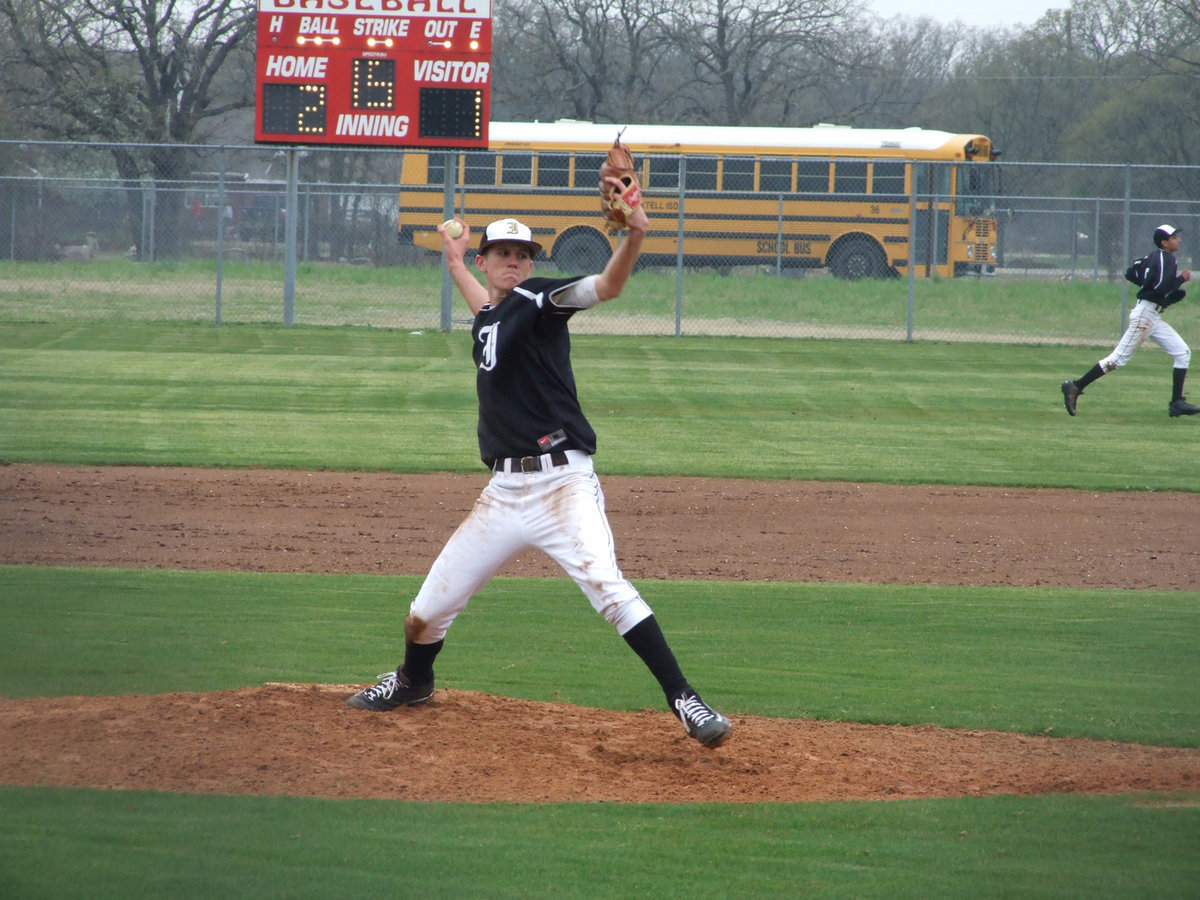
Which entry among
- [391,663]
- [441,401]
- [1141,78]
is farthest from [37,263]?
[1141,78]

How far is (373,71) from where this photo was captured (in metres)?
19.5

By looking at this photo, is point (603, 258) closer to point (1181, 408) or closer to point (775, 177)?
point (775, 177)

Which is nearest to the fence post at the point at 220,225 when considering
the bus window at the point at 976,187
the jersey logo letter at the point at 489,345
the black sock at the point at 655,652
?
the bus window at the point at 976,187

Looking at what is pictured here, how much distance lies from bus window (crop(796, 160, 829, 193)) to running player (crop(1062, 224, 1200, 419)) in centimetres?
1283

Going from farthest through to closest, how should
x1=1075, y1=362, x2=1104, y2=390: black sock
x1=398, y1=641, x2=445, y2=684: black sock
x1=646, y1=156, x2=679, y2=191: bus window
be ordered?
x1=646, y1=156, x2=679, y2=191: bus window, x1=1075, y1=362, x2=1104, y2=390: black sock, x1=398, y1=641, x2=445, y2=684: black sock

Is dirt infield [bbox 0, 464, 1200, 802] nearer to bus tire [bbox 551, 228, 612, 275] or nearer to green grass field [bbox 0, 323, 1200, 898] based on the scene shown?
green grass field [bbox 0, 323, 1200, 898]

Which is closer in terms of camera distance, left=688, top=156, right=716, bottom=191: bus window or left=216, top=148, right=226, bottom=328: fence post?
left=216, top=148, right=226, bottom=328: fence post

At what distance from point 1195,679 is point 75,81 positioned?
119 feet

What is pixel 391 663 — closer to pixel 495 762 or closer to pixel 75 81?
pixel 495 762

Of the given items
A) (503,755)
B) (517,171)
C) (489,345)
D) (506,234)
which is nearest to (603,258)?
(517,171)

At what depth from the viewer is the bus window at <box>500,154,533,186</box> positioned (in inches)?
1070

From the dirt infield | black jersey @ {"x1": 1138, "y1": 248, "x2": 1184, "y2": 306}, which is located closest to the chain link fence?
black jersey @ {"x1": 1138, "y1": 248, "x2": 1184, "y2": 306}

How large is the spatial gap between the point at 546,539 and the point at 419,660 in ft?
2.74

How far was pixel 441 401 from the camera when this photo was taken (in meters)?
15.9
